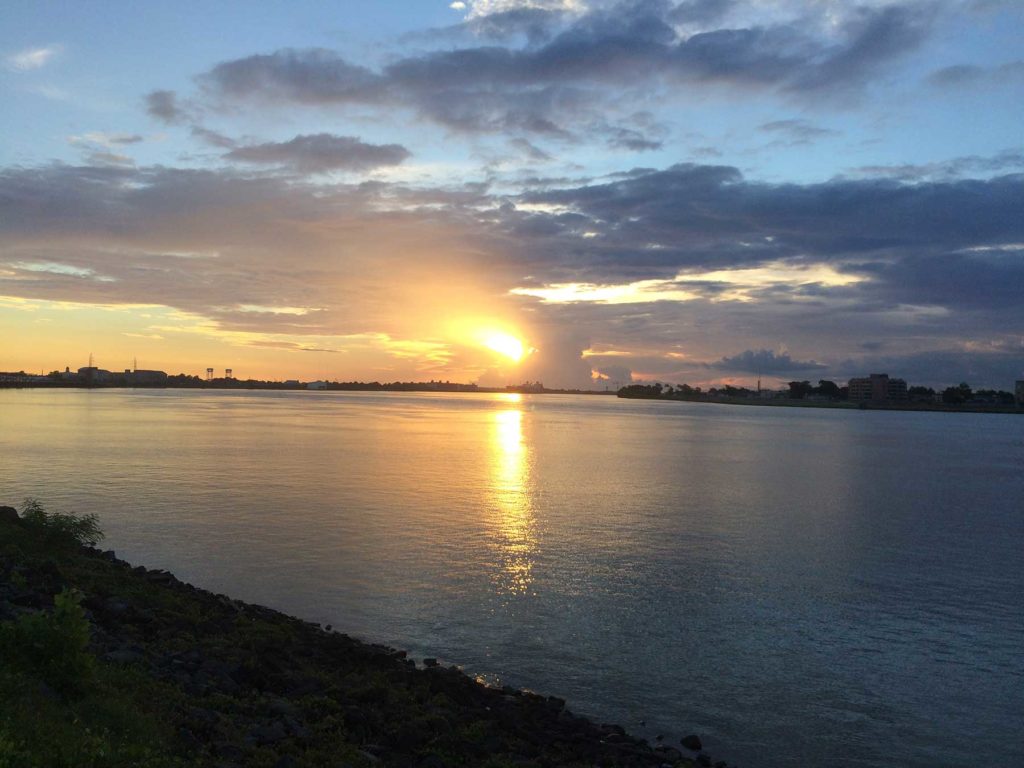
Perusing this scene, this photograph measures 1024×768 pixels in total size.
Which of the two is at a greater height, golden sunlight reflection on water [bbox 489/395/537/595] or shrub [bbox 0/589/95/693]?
shrub [bbox 0/589/95/693]

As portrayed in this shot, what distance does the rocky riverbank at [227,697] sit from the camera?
27.9 feet

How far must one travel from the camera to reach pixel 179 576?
2172cm

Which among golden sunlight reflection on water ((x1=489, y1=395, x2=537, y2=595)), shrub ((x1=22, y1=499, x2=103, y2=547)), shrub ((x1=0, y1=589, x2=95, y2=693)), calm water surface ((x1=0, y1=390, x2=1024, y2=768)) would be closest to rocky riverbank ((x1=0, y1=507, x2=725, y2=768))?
shrub ((x1=0, y1=589, x2=95, y2=693))

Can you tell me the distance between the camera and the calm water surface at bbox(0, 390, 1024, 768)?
46.8ft

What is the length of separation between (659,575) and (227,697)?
48.0ft

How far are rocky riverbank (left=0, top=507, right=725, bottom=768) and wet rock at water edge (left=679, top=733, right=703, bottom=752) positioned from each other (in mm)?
23

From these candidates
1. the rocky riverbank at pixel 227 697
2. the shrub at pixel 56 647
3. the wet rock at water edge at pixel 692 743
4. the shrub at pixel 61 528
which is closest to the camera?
the rocky riverbank at pixel 227 697

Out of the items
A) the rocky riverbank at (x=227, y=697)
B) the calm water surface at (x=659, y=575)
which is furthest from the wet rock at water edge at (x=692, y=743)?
the calm water surface at (x=659, y=575)

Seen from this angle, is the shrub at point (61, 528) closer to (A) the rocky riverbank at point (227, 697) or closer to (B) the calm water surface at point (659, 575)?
(B) the calm water surface at point (659, 575)

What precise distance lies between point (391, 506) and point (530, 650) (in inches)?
775

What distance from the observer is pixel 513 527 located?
31.1 metres

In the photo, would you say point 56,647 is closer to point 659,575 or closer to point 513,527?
point 659,575

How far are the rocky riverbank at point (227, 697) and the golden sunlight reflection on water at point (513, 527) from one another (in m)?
6.66

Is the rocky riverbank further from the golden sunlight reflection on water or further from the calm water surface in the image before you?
the golden sunlight reflection on water
